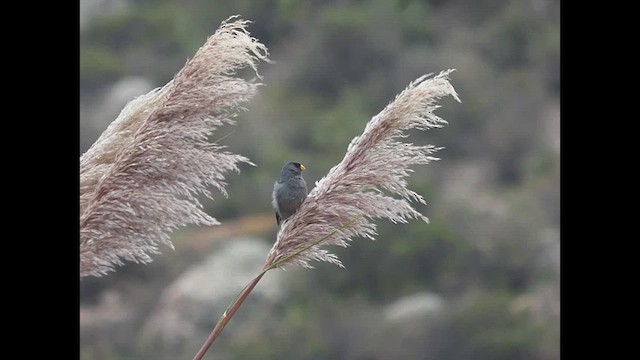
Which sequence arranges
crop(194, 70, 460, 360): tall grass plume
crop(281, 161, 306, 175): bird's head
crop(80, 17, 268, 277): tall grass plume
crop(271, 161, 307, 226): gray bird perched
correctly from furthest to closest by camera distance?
crop(281, 161, 306, 175): bird's head
crop(271, 161, 307, 226): gray bird perched
crop(194, 70, 460, 360): tall grass plume
crop(80, 17, 268, 277): tall grass plume

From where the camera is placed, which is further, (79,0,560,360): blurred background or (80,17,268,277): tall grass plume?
(79,0,560,360): blurred background

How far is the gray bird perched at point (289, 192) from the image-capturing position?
145 inches

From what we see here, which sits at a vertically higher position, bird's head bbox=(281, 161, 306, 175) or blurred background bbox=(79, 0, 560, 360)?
blurred background bbox=(79, 0, 560, 360)

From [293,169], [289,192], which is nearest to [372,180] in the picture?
[289,192]

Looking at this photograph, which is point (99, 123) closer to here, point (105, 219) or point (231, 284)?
point (231, 284)

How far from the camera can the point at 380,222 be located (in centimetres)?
2045

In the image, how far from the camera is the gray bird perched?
12.1 ft

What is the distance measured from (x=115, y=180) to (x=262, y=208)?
2135 cm

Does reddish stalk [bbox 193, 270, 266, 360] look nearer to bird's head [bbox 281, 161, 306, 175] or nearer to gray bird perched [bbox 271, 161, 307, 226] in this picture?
gray bird perched [bbox 271, 161, 307, 226]

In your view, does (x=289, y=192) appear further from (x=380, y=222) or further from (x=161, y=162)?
(x=380, y=222)

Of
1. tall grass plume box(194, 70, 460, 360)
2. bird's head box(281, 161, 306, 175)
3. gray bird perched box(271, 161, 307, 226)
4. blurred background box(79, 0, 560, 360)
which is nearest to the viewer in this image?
tall grass plume box(194, 70, 460, 360)

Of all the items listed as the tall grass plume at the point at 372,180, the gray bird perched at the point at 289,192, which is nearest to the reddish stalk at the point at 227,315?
the tall grass plume at the point at 372,180

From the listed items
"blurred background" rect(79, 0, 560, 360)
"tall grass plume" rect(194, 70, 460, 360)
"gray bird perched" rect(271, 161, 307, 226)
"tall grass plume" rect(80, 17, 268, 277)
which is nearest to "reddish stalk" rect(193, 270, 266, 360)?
"tall grass plume" rect(80, 17, 268, 277)

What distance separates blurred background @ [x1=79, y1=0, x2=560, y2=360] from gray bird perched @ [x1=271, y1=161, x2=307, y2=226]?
46.5ft
